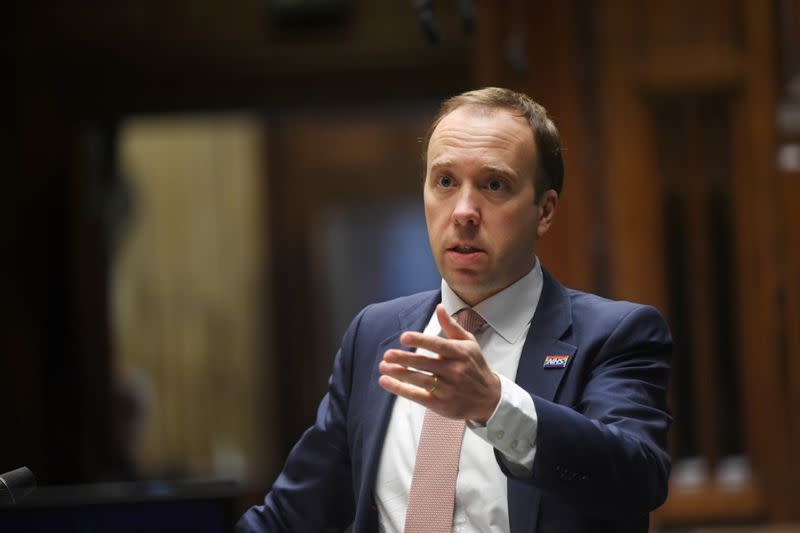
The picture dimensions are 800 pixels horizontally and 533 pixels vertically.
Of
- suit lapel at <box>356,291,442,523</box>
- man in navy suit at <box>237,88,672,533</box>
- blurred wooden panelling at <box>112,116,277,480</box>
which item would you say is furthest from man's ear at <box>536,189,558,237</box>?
blurred wooden panelling at <box>112,116,277,480</box>

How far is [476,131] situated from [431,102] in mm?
Answer: 4310

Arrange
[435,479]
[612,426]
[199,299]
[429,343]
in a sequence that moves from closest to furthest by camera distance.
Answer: [429,343] → [612,426] → [435,479] → [199,299]

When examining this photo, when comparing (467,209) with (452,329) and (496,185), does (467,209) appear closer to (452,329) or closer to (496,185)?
(496,185)

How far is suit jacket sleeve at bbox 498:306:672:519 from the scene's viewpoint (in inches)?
64.4

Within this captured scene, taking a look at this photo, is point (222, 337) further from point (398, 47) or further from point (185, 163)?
point (398, 47)

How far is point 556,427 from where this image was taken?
1.63 m

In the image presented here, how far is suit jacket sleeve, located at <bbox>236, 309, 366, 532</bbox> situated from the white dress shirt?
0.11m

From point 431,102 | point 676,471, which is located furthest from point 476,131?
point 431,102

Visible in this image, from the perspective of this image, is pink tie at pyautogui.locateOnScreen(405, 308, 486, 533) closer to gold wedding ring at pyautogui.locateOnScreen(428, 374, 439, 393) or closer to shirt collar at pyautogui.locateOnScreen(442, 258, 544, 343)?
shirt collar at pyautogui.locateOnScreen(442, 258, 544, 343)

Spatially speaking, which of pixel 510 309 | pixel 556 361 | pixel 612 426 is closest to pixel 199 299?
pixel 510 309

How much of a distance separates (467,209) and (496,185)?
2.8 inches

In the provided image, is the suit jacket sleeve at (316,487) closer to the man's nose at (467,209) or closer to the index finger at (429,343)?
the man's nose at (467,209)

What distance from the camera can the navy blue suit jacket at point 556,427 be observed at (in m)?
1.64

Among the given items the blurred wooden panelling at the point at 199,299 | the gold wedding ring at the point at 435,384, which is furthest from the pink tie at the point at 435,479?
the blurred wooden panelling at the point at 199,299
